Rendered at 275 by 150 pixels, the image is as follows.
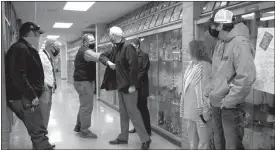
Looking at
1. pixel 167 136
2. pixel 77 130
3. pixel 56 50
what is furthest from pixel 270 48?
pixel 77 130

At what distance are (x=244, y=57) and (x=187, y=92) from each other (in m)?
0.90

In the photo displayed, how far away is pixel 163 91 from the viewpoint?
484 centimetres

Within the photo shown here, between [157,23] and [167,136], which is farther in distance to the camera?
[157,23]

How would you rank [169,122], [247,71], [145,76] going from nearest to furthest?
[247,71]
[145,76]
[169,122]

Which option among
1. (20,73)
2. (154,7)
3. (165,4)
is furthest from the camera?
(154,7)

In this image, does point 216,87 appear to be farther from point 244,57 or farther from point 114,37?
point 114,37

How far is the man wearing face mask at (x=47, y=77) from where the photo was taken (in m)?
3.57

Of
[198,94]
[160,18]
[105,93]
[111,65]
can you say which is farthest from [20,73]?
[105,93]

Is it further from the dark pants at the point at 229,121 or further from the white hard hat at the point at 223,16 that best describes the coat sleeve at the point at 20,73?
the white hard hat at the point at 223,16

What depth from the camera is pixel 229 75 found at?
224cm

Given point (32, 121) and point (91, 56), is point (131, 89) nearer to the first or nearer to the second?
point (91, 56)

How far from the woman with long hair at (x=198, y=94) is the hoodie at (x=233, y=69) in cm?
30

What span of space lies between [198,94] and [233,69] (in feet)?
2.08

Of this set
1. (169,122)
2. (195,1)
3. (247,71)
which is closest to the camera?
(247,71)
